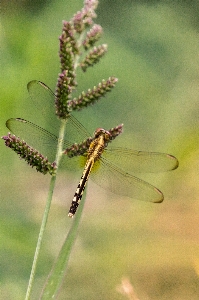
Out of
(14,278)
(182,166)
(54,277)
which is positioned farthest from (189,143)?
(54,277)

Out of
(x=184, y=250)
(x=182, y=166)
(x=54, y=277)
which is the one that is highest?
(x=182, y=166)

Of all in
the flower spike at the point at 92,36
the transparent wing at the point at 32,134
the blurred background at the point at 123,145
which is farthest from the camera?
the blurred background at the point at 123,145

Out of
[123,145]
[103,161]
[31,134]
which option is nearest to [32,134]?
[31,134]

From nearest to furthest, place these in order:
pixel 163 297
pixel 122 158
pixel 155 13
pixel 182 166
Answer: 1. pixel 122 158
2. pixel 163 297
3. pixel 182 166
4. pixel 155 13

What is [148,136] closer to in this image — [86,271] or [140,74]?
[140,74]

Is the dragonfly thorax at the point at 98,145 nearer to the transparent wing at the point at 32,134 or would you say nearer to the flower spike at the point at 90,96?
the transparent wing at the point at 32,134

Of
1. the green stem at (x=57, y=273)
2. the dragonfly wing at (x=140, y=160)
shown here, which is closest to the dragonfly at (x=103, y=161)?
the dragonfly wing at (x=140, y=160)

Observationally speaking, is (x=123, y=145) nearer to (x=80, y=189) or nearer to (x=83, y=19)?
(x=80, y=189)

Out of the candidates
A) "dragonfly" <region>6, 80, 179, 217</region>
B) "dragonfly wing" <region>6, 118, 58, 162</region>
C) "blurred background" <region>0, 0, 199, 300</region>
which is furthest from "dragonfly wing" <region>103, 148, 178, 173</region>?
"blurred background" <region>0, 0, 199, 300</region>
